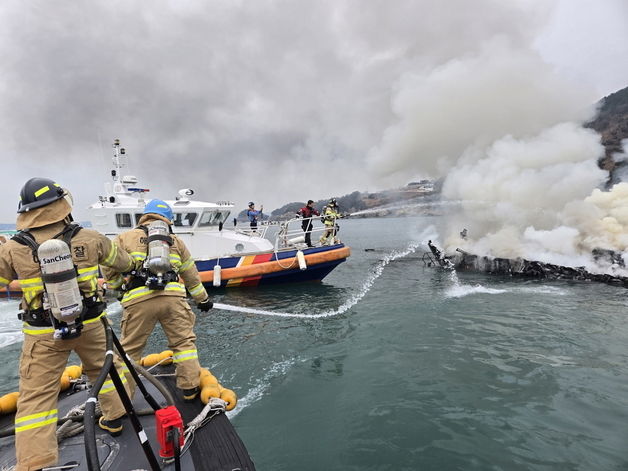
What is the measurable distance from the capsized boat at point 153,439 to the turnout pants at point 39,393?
6.6 inches

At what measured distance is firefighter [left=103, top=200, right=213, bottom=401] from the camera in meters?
3.02

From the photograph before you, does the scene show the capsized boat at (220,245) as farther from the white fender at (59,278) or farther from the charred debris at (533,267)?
the white fender at (59,278)

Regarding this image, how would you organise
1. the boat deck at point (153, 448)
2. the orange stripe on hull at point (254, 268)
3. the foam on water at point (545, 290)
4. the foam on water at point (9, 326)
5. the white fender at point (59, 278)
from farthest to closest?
the orange stripe on hull at point (254, 268) < the foam on water at point (545, 290) < the foam on water at point (9, 326) < the boat deck at point (153, 448) < the white fender at point (59, 278)

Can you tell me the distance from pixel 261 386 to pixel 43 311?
3.38 meters

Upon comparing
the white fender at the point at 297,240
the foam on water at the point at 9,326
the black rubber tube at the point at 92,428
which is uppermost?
the white fender at the point at 297,240

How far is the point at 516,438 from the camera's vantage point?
3.63 metres

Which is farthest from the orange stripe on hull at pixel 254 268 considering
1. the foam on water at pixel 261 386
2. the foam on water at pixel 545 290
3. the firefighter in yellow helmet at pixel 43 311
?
the firefighter in yellow helmet at pixel 43 311

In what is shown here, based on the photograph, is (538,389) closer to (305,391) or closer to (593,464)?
(593,464)

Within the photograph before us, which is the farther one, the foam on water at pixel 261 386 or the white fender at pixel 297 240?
the white fender at pixel 297 240

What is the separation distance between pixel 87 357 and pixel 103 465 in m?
0.74

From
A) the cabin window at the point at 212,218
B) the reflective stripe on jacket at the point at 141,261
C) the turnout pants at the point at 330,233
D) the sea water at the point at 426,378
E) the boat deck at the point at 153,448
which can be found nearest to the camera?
the boat deck at the point at 153,448

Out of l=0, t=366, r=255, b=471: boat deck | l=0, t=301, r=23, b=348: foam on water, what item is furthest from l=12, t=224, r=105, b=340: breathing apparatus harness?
l=0, t=301, r=23, b=348: foam on water

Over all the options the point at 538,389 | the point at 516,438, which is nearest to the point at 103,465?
the point at 516,438

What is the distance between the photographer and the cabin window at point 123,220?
11398 mm
